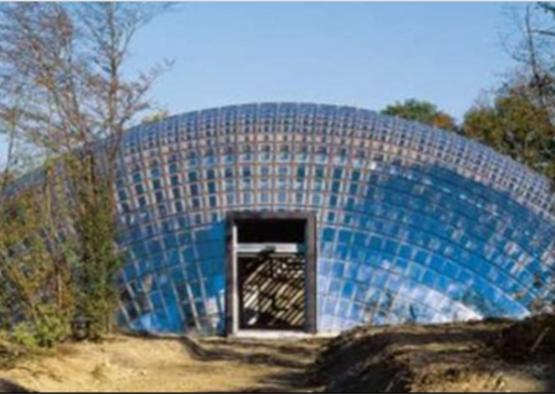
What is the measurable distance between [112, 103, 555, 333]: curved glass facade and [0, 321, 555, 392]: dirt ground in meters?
6.49

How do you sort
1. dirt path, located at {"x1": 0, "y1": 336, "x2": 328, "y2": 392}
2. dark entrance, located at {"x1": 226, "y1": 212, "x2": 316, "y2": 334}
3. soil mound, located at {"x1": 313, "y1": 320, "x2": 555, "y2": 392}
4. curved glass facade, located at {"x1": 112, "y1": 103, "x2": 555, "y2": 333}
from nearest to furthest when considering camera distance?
soil mound, located at {"x1": 313, "y1": 320, "x2": 555, "y2": 392} < dirt path, located at {"x1": 0, "y1": 336, "x2": 328, "y2": 392} < curved glass facade, located at {"x1": 112, "y1": 103, "x2": 555, "y2": 333} < dark entrance, located at {"x1": 226, "y1": 212, "x2": 316, "y2": 334}

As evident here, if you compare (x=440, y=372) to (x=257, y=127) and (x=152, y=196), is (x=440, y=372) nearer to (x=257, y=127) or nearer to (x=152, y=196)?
(x=152, y=196)

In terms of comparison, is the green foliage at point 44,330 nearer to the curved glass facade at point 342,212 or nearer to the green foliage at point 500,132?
the curved glass facade at point 342,212

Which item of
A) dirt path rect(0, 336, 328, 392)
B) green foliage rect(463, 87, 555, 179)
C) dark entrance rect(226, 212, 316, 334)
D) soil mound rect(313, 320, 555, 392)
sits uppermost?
green foliage rect(463, 87, 555, 179)

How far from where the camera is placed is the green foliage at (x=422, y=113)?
52.7 metres

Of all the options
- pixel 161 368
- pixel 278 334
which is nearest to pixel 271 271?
pixel 278 334

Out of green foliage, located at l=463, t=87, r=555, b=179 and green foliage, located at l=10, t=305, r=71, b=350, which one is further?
green foliage, located at l=463, t=87, r=555, b=179

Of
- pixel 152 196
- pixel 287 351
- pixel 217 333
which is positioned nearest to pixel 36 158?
pixel 287 351

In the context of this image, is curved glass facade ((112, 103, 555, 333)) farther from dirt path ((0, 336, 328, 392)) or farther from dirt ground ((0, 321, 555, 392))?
dirt path ((0, 336, 328, 392))

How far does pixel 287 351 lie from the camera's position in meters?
19.5

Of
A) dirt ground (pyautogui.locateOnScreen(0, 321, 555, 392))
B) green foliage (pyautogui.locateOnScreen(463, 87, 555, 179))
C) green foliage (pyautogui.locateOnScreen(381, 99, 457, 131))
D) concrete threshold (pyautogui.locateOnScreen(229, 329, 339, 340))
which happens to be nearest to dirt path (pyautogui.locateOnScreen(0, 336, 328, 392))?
dirt ground (pyautogui.locateOnScreen(0, 321, 555, 392))

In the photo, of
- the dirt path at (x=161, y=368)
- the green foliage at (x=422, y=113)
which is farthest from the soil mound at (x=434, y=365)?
the green foliage at (x=422, y=113)

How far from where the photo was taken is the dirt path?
13.5 m

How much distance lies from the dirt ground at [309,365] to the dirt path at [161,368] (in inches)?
0.6
